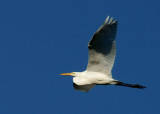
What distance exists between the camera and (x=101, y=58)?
505 inches

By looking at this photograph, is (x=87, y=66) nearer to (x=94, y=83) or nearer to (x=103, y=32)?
(x=94, y=83)

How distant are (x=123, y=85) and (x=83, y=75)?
155 centimetres

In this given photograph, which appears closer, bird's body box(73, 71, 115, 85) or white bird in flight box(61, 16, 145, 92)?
white bird in flight box(61, 16, 145, 92)

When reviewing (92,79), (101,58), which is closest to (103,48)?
(101,58)

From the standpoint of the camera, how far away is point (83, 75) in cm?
1314

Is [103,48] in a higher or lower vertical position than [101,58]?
higher

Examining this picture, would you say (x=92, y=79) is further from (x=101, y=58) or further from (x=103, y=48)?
(x=103, y=48)

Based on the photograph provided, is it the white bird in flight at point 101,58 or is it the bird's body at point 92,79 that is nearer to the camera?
the white bird in flight at point 101,58

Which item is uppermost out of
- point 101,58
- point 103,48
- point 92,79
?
point 103,48

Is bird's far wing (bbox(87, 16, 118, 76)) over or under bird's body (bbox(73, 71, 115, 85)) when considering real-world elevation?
over

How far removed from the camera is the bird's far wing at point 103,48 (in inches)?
480

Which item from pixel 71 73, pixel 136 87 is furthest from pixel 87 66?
pixel 136 87

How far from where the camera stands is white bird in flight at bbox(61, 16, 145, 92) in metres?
12.2

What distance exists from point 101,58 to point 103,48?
433 mm
